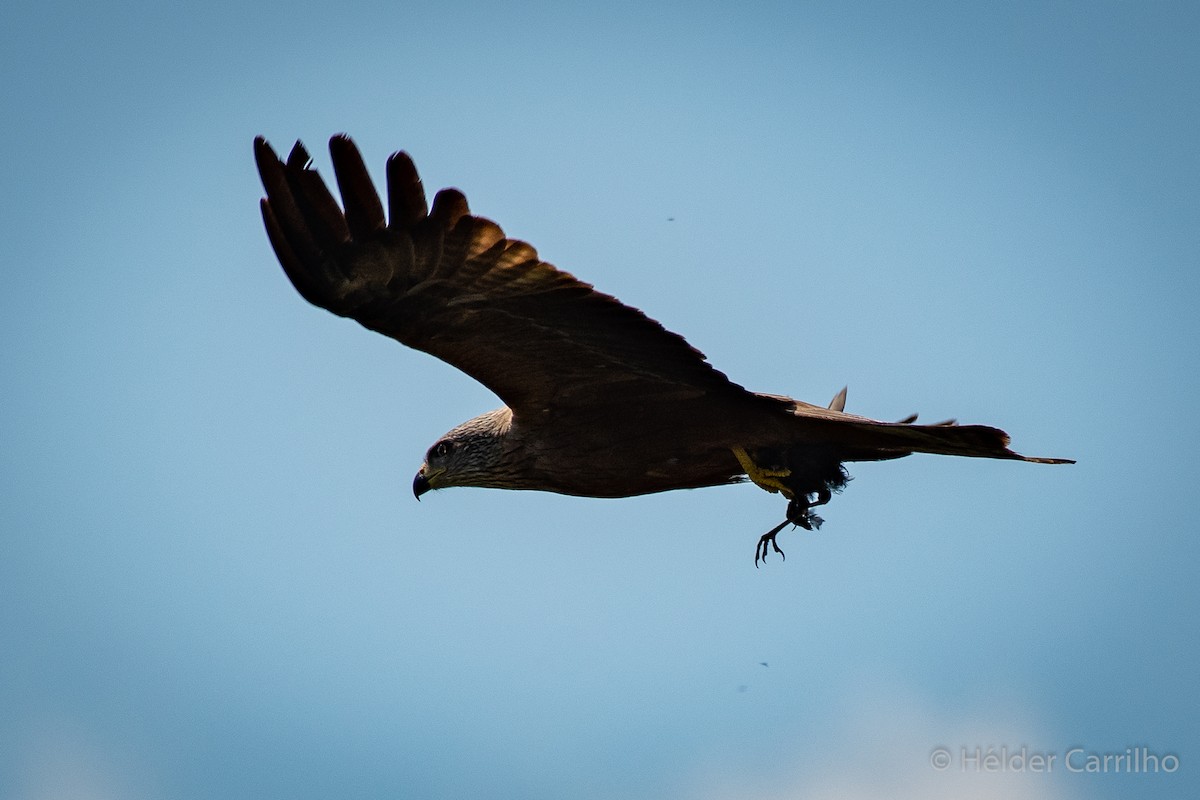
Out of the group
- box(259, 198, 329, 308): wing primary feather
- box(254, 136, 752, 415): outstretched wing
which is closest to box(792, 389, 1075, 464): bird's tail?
box(254, 136, 752, 415): outstretched wing

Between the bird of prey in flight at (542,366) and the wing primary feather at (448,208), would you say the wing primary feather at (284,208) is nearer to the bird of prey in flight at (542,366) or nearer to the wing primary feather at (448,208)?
the bird of prey in flight at (542,366)

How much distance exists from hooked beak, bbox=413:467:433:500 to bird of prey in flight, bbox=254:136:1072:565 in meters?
0.10

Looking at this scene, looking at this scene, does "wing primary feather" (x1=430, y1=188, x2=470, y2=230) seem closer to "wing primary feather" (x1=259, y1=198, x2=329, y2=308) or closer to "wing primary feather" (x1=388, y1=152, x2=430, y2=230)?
"wing primary feather" (x1=388, y1=152, x2=430, y2=230)

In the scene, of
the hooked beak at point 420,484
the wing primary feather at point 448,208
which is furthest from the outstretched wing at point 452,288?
the hooked beak at point 420,484

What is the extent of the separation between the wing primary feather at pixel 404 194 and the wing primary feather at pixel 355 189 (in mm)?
103

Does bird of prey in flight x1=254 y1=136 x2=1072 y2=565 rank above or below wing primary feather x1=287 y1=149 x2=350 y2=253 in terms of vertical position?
below

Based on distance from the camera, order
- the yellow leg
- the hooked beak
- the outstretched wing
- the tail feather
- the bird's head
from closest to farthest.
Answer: the outstretched wing → the tail feather → the yellow leg → the bird's head → the hooked beak

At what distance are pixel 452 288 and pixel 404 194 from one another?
56 centimetres

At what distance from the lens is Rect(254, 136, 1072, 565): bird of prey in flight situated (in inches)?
241

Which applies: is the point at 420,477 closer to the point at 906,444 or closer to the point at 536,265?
the point at 536,265

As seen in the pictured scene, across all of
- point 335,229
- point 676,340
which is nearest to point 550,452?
point 676,340

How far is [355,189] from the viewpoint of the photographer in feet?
19.7

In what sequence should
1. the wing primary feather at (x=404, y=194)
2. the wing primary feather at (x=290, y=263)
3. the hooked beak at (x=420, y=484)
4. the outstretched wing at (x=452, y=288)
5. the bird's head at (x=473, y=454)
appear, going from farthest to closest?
the hooked beak at (x=420, y=484)
the bird's head at (x=473, y=454)
the wing primary feather at (x=290, y=263)
the outstretched wing at (x=452, y=288)
the wing primary feather at (x=404, y=194)

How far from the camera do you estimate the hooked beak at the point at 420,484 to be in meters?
8.12
